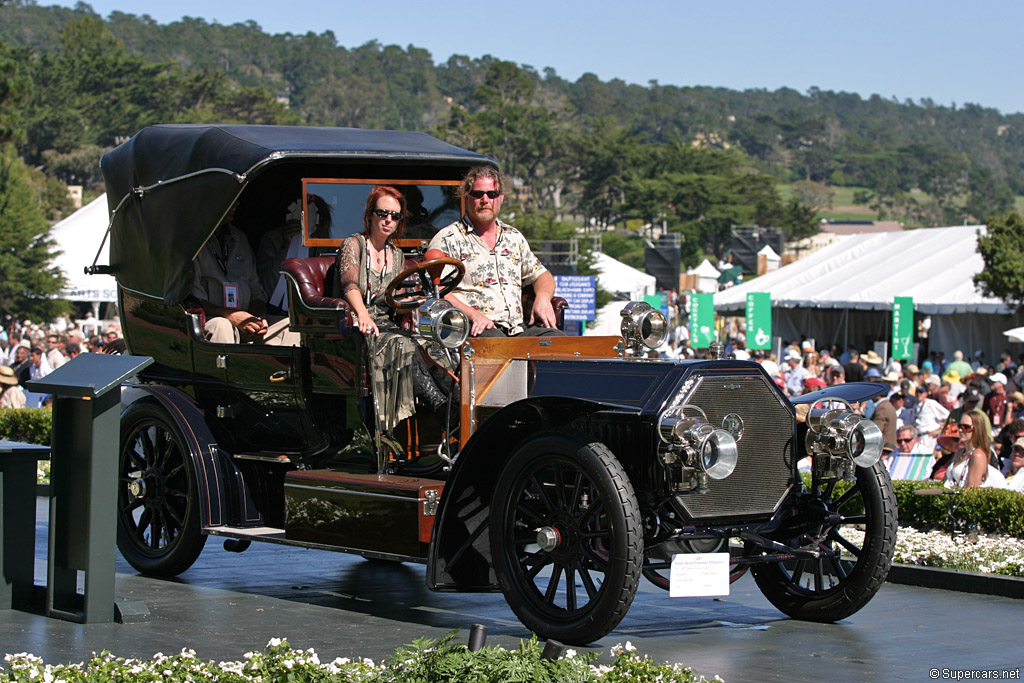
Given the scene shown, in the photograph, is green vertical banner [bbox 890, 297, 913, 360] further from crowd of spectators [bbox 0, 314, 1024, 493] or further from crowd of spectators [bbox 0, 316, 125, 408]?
crowd of spectators [bbox 0, 316, 125, 408]

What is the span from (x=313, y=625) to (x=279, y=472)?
5.08 ft

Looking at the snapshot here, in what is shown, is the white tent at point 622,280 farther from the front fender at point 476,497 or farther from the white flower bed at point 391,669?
the white flower bed at point 391,669

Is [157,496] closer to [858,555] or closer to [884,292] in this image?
[858,555]

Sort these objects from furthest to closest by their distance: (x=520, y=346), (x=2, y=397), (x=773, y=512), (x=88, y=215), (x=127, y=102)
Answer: (x=127, y=102)
(x=88, y=215)
(x=2, y=397)
(x=520, y=346)
(x=773, y=512)

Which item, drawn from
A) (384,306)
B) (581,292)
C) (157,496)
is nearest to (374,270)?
(384,306)

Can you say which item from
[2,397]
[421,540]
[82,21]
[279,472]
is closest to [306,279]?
[279,472]

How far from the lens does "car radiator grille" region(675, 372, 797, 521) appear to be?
20.0ft

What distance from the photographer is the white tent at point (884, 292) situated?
2520cm

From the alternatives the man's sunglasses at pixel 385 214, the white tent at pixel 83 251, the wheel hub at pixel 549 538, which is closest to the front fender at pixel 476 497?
the wheel hub at pixel 549 538

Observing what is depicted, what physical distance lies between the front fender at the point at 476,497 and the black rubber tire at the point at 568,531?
199mm

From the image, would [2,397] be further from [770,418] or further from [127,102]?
[127,102]

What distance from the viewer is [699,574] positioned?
5.99m

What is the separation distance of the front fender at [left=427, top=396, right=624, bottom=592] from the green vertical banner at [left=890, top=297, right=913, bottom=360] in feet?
53.5

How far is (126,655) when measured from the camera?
5762 mm
